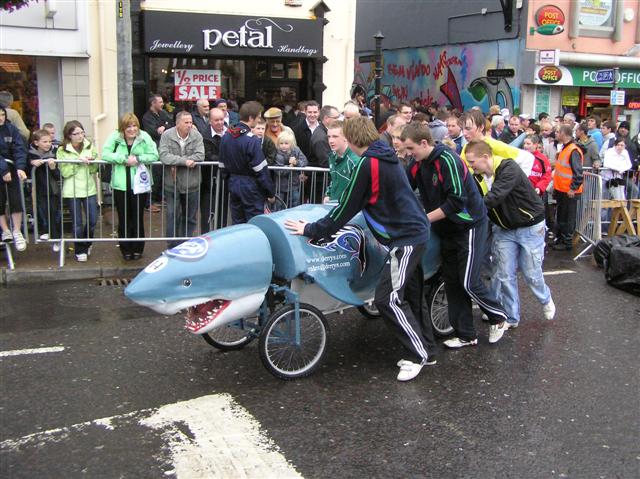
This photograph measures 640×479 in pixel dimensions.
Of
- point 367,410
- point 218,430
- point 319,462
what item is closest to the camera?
point 319,462

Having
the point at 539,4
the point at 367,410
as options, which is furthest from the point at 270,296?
the point at 539,4

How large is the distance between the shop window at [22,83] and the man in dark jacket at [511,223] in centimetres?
897

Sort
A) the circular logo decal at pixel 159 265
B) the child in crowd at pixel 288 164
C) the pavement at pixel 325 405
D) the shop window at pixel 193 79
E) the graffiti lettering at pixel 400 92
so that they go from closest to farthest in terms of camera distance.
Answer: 1. the pavement at pixel 325 405
2. the circular logo decal at pixel 159 265
3. the child in crowd at pixel 288 164
4. the shop window at pixel 193 79
5. the graffiti lettering at pixel 400 92

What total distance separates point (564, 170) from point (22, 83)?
9.09 metres

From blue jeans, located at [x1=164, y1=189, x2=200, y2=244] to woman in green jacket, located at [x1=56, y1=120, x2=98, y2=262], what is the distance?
920mm

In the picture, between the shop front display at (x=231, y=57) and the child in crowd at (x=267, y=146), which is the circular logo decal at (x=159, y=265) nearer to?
the child in crowd at (x=267, y=146)

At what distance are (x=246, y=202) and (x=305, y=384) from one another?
125 inches

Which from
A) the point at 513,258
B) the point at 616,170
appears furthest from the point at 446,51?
the point at 513,258

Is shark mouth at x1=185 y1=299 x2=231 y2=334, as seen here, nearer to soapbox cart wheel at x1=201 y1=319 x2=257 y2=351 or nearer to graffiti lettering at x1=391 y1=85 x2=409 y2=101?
soapbox cart wheel at x1=201 y1=319 x2=257 y2=351

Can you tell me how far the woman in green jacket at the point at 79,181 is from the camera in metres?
8.72

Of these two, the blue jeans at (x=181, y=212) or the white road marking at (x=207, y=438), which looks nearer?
the white road marking at (x=207, y=438)

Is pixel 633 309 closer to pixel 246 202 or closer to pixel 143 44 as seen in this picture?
pixel 246 202

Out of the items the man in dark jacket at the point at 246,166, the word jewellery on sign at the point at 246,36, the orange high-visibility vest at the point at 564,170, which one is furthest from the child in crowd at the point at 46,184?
the orange high-visibility vest at the point at 564,170

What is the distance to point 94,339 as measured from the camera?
622cm
